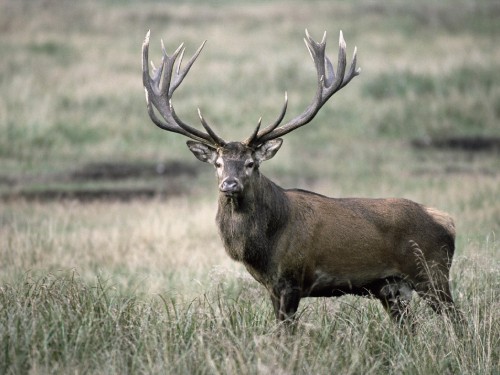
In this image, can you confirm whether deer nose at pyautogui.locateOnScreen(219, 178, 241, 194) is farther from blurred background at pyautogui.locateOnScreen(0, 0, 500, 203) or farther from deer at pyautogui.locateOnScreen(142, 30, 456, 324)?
blurred background at pyautogui.locateOnScreen(0, 0, 500, 203)

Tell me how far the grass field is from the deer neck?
0.39 meters

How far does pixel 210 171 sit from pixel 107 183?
244cm

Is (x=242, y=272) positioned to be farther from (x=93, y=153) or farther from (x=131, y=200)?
(x=93, y=153)

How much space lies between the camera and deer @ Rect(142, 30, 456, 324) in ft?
26.8

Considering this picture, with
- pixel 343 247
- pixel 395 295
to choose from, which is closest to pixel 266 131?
pixel 343 247

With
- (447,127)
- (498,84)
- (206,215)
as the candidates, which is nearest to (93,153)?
(206,215)

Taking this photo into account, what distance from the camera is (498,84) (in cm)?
2641

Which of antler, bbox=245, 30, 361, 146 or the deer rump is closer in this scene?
the deer rump

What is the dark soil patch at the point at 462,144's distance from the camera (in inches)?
895

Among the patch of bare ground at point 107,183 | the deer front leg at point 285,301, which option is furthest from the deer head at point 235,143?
the patch of bare ground at point 107,183

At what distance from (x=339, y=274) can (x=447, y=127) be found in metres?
16.9

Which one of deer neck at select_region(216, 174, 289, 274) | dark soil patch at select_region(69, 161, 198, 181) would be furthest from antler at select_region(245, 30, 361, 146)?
dark soil patch at select_region(69, 161, 198, 181)

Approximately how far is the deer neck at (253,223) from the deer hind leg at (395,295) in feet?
3.52

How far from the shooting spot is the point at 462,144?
914 inches
